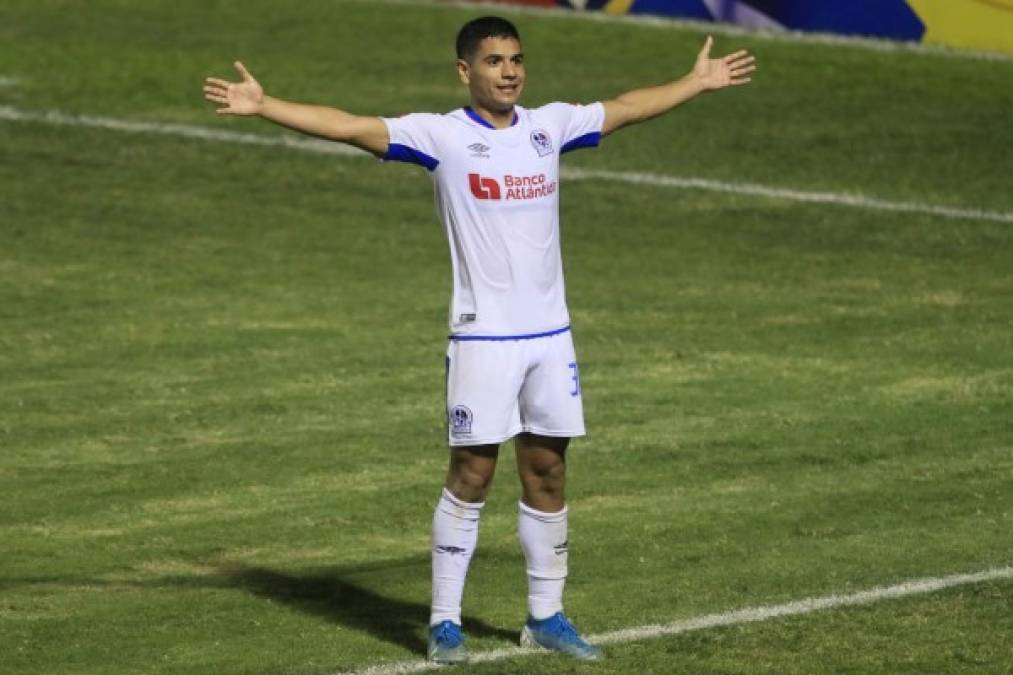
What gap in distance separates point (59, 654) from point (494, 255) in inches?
86.5

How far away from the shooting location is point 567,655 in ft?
30.6

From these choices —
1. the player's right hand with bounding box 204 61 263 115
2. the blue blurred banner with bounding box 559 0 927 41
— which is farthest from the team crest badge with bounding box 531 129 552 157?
the blue blurred banner with bounding box 559 0 927 41

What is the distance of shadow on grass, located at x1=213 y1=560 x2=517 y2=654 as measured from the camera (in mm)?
9820

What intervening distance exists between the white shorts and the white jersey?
6 centimetres

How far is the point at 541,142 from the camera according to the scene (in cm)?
942

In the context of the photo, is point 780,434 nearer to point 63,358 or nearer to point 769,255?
point 63,358

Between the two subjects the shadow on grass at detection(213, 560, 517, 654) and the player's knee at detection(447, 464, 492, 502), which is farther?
the shadow on grass at detection(213, 560, 517, 654)

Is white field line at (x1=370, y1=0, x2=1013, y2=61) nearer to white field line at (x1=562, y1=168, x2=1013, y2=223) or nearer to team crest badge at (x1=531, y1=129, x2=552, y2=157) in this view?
white field line at (x1=562, y1=168, x2=1013, y2=223)

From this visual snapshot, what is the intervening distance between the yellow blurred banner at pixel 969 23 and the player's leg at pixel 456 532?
666 inches

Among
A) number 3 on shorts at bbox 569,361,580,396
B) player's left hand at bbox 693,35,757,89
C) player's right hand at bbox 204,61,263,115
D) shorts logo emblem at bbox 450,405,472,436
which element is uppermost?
player's left hand at bbox 693,35,757,89

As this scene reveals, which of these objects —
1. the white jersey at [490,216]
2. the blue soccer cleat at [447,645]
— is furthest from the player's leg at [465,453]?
the white jersey at [490,216]

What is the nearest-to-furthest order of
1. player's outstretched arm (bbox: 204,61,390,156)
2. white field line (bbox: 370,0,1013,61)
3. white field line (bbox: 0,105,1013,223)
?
player's outstretched arm (bbox: 204,61,390,156), white field line (bbox: 0,105,1013,223), white field line (bbox: 370,0,1013,61)

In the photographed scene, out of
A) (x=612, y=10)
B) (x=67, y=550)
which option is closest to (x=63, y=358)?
(x=67, y=550)

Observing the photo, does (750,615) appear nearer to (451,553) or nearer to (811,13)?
(451,553)
